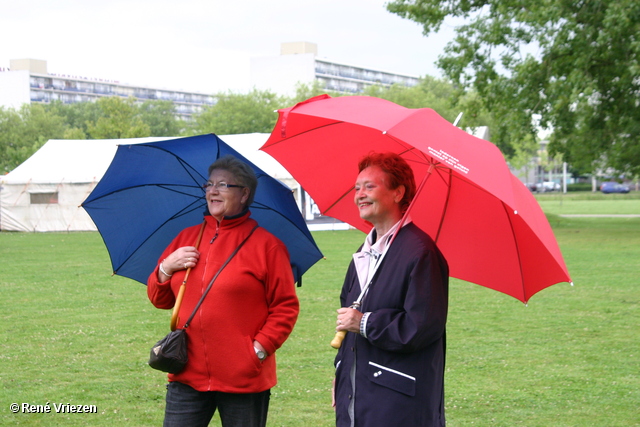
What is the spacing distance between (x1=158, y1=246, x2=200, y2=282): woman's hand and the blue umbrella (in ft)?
1.77

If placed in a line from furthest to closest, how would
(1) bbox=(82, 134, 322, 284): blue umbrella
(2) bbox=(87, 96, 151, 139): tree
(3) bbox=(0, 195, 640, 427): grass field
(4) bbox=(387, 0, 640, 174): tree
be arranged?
(2) bbox=(87, 96, 151, 139): tree, (4) bbox=(387, 0, 640, 174): tree, (3) bbox=(0, 195, 640, 427): grass field, (1) bbox=(82, 134, 322, 284): blue umbrella

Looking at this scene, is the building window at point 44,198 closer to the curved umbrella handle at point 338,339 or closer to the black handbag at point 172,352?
the black handbag at point 172,352

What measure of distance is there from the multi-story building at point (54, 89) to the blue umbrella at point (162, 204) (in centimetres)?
11448

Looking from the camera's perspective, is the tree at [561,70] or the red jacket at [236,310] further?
the tree at [561,70]

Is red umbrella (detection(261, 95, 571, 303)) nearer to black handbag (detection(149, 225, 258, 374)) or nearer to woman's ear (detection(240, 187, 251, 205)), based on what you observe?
woman's ear (detection(240, 187, 251, 205))

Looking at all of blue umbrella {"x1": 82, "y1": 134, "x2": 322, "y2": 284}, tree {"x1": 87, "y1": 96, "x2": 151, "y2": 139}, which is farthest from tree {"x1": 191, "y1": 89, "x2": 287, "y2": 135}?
blue umbrella {"x1": 82, "y1": 134, "x2": 322, "y2": 284}

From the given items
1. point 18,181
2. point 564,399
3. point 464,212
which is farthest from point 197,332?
point 18,181

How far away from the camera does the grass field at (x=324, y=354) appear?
6207mm

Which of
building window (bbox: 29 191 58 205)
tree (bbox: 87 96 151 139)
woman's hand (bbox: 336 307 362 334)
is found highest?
tree (bbox: 87 96 151 139)

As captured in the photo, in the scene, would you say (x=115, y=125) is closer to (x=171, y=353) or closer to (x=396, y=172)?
(x=171, y=353)

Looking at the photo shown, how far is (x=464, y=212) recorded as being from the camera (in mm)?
3875

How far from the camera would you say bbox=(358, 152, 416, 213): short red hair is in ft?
10.9

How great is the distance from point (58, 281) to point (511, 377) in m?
10.2

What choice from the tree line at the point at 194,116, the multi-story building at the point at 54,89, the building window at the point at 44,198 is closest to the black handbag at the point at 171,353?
the building window at the point at 44,198
